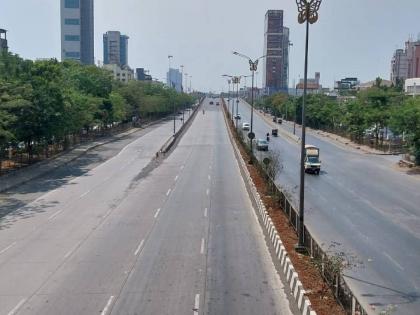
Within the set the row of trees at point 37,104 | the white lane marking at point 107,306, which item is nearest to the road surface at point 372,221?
the white lane marking at point 107,306

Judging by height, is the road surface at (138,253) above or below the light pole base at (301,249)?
below

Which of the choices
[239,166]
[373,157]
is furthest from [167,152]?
[373,157]

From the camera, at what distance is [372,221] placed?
2758cm

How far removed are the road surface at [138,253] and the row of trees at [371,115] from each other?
59.2 ft

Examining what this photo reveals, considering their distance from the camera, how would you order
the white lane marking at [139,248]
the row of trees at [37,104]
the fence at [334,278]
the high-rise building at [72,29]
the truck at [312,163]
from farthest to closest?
1. the high-rise building at [72,29]
2. the truck at [312,163]
3. the row of trees at [37,104]
4. the white lane marking at [139,248]
5. the fence at [334,278]

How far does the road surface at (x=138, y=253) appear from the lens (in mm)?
15609

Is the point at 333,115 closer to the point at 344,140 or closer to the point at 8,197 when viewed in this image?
the point at 344,140

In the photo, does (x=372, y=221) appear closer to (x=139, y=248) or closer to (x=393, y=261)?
(x=393, y=261)

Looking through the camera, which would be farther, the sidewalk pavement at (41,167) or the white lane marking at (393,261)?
the sidewalk pavement at (41,167)

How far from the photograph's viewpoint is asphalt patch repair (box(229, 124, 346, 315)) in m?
14.3

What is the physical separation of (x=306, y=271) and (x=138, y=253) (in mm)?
6670

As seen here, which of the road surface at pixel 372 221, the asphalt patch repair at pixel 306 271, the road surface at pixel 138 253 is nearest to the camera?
the asphalt patch repair at pixel 306 271

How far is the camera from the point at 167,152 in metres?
61.3

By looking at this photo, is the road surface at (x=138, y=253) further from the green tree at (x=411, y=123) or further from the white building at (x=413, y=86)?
the white building at (x=413, y=86)
